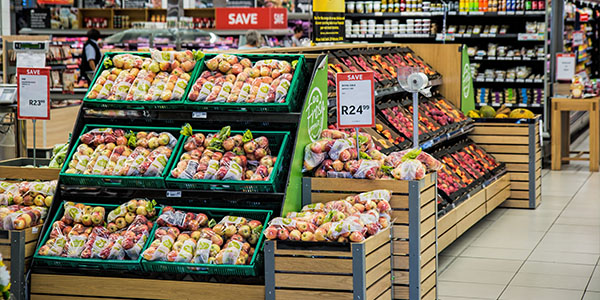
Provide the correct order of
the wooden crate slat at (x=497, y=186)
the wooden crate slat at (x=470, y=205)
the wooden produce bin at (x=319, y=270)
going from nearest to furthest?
the wooden produce bin at (x=319, y=270), the wooden crate slat at (x=470, y=205), the wooden crate slat at (x=497, y=186)

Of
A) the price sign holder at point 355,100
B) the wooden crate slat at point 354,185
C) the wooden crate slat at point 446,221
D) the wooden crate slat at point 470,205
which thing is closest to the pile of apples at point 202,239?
the wooden crate slat at point 354,185

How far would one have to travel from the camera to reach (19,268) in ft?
13.9

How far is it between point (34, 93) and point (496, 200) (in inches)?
175

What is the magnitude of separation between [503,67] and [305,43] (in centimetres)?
526

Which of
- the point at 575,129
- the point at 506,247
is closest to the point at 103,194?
the point at 506,247

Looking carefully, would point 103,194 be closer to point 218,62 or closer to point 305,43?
point 218,62

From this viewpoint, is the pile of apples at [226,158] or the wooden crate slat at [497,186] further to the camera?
the wooden crate slat at [497,186]

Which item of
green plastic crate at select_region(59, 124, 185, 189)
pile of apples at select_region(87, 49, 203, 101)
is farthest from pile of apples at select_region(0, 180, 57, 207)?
pile of apples at select_region(87, 49, 203, 101)

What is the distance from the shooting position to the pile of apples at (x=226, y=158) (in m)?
4.27

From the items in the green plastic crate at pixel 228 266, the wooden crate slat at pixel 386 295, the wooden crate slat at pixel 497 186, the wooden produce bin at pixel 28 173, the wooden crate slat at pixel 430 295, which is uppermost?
the wooden produce bin at pixel 28 173

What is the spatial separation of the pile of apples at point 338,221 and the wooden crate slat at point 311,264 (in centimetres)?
10

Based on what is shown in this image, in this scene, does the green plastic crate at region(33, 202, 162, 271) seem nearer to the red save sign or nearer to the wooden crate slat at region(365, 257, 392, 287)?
the wooden crate slat at region(365, 257, 392, 287)

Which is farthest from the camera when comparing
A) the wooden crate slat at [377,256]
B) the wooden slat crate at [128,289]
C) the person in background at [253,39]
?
the person in background at [253,39]

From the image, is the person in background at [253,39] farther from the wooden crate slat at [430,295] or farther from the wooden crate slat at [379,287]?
the wooden crate slat at [379,287]
